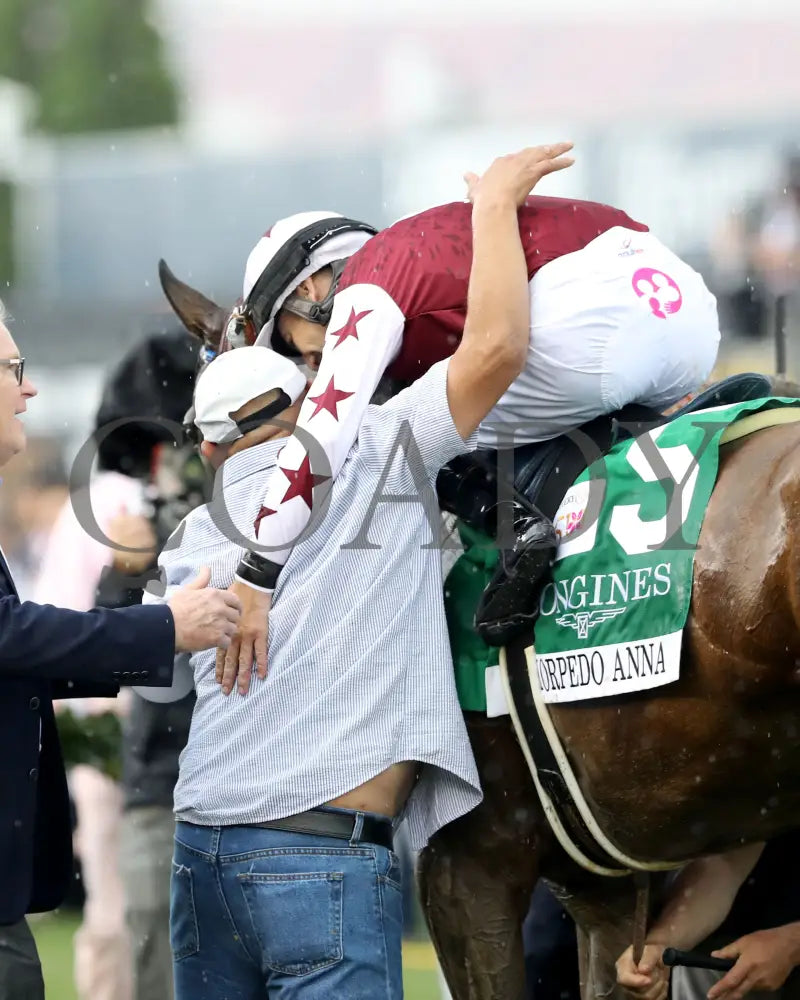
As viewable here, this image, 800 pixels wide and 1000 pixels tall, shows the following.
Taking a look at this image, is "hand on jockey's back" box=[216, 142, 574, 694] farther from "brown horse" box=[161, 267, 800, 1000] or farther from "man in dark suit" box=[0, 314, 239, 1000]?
"brown horse" box=[161, 267, 800, 1000]

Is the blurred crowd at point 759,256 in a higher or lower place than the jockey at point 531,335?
lower

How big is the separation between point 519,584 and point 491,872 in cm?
67

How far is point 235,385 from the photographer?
9.78 ft

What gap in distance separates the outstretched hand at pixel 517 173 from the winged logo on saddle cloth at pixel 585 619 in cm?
78

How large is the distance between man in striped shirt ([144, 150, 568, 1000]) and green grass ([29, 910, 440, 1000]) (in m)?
3.15

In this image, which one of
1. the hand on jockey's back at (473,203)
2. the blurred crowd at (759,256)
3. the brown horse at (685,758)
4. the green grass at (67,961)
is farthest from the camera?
the blurred crowd at (759,256)

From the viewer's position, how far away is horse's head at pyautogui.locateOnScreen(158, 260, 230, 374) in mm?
3861

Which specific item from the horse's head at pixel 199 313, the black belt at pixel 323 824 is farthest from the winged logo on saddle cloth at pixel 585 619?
the horse's head at pixel 199 313

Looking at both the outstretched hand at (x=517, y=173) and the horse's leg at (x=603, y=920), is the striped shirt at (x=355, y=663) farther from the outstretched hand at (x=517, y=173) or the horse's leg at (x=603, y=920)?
the horse's leg at (x=603, y=920)

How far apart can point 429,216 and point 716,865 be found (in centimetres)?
143

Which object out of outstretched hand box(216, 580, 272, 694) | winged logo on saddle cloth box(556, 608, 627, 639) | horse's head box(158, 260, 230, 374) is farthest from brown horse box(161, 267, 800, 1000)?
A: horse's head box(158, 260, 230, 374)

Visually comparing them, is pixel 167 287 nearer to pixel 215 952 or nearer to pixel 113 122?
pixel 215 952

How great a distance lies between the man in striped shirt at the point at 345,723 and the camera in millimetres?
2693

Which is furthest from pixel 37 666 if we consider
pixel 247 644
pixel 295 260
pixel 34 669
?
pixel 295 260
